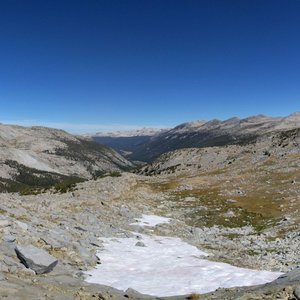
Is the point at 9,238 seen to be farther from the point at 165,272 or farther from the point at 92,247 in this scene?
the point at 165,272

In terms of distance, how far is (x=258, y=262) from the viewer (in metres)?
29.2

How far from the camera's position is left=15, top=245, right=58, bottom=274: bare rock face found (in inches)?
858

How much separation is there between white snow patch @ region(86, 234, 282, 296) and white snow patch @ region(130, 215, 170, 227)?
13.3 metres

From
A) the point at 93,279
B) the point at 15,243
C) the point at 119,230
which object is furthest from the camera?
the point at 119,230

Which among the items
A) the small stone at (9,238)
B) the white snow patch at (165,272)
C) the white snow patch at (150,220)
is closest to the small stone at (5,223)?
the small stone at (9,238)

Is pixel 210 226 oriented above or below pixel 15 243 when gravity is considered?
below

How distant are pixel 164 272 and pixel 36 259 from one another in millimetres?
8458

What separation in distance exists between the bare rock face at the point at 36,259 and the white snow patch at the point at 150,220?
2303 centimetres

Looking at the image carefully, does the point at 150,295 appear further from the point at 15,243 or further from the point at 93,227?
the point at 93,227

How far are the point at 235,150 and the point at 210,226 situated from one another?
142 meters

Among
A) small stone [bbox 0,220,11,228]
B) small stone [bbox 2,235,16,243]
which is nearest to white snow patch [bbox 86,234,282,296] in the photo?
small stone [bbox 2,235,16,243]

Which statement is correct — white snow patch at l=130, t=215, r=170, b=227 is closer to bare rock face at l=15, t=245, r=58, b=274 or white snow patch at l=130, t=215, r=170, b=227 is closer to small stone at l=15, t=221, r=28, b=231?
small stone at l=15, t=221, r=28, b=231

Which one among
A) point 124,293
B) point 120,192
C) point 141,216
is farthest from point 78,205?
point 124,293

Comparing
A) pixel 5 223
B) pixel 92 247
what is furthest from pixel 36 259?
pixel 92 247
